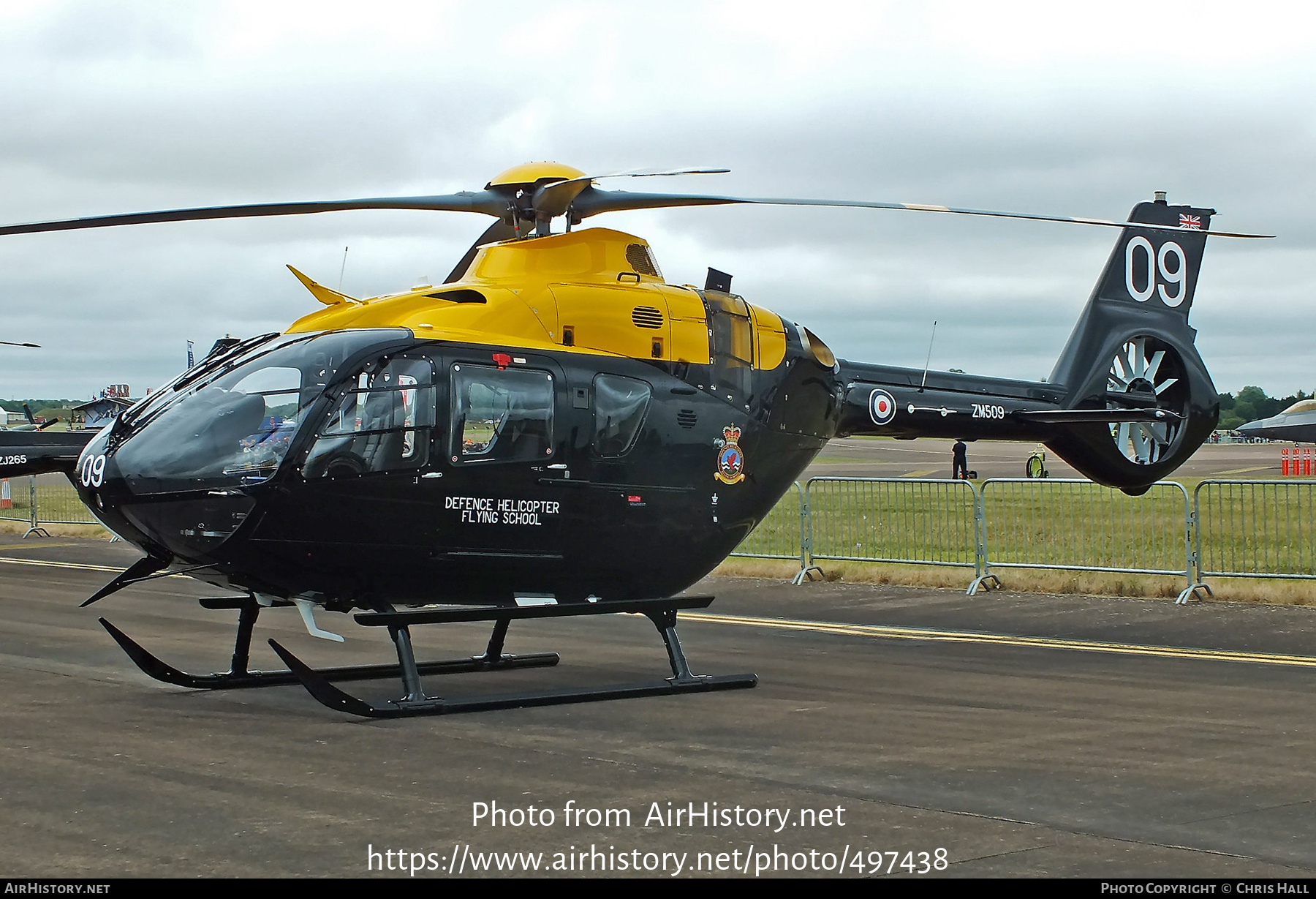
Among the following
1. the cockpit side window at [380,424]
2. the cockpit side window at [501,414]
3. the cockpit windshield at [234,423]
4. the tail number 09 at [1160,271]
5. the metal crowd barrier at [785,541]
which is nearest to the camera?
the cockpit windshield at [234,423]

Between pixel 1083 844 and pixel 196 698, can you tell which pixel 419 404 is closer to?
pixel 196 698

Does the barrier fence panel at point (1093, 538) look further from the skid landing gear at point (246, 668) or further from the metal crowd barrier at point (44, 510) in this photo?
the metal crowd barrier at point (44, 510)

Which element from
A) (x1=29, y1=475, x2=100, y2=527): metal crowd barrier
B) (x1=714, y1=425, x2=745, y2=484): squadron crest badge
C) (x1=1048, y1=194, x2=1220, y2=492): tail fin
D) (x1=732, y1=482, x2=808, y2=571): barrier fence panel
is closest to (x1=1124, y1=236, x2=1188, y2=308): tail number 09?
(x1=1048, y1=194, x2=1220, y2=492): tail fin

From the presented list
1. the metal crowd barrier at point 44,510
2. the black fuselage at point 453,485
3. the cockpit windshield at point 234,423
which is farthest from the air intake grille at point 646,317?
the metal crowd barrier at point 44,510

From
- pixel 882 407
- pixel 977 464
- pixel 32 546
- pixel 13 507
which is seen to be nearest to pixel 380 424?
pixel 882 407

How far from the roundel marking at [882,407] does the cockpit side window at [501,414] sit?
13.1ft

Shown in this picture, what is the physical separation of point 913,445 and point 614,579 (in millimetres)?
97235

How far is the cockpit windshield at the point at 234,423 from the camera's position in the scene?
9211 millimetres

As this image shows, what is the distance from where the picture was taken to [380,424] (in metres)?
9.55

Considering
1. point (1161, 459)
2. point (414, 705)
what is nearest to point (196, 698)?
point (414, 705)

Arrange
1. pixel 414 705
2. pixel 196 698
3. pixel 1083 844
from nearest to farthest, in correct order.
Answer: pixel 1083 844, pixel 414 705, pixel 196 698

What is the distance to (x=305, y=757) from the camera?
27.5 feet

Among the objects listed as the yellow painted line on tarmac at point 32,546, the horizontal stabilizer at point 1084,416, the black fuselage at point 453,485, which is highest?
the horizontal stabilizer at point 1084,416

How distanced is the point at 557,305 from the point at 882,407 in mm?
3916
